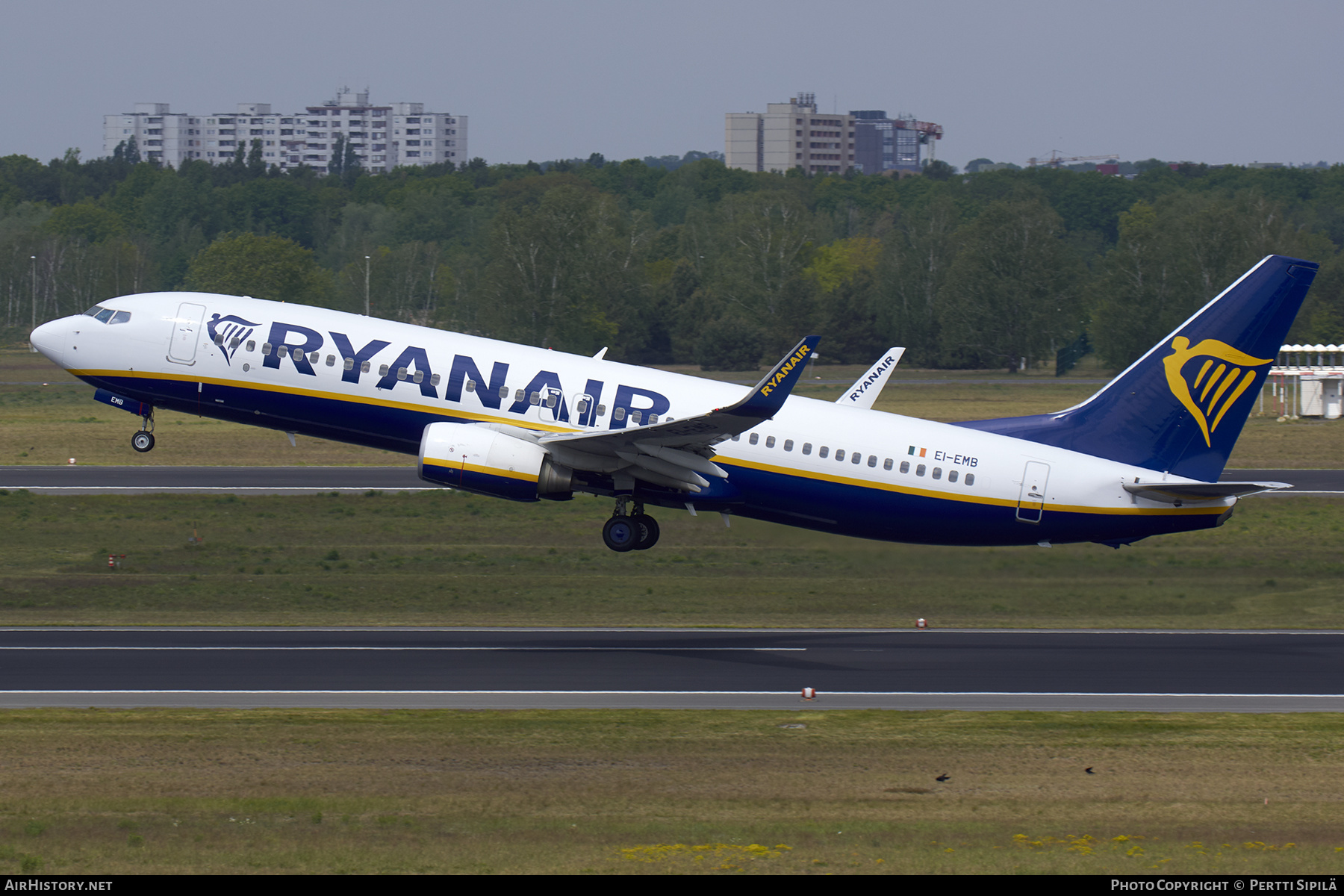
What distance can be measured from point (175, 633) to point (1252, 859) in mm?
26125

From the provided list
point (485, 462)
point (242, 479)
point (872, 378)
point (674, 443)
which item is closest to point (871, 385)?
point (872, 378)

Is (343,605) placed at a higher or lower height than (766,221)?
lower

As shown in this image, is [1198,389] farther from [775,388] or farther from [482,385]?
[482,385]

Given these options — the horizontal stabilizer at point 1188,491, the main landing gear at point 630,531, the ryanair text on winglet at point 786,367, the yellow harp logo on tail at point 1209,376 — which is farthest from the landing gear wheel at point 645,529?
the yellow harp logo on tail at point 1209,376

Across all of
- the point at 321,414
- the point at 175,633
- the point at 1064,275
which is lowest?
the point at 175,633

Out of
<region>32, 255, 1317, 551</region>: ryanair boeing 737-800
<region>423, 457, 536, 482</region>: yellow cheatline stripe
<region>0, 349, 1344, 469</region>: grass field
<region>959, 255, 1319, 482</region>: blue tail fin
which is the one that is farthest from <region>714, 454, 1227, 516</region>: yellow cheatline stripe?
<region>0, 349, 1344, 469</region>: grass field

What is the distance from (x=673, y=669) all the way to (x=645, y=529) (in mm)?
4870

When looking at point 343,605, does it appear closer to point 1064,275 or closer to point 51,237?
point 1064,275

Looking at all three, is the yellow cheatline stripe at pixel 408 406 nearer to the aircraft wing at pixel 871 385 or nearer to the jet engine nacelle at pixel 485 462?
the jet engine nacelle at pixel 485 462

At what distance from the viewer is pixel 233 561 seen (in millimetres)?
45000

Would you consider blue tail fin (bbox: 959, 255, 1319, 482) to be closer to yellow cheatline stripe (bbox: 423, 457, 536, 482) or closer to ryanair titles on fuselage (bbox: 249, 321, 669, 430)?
ryanair titles on fuselage (bbox: 249, 321, 669, 430)

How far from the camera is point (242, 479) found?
6144 centimetres
